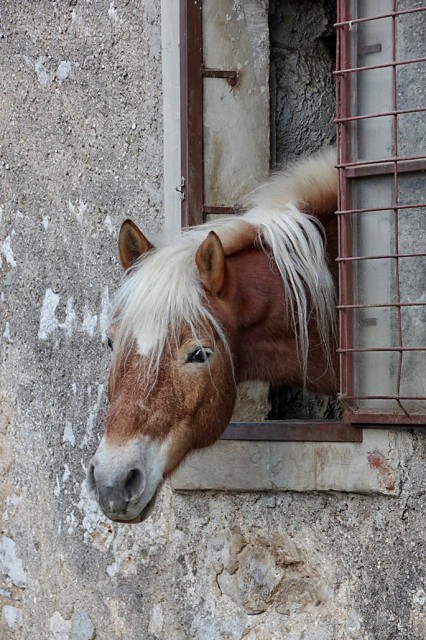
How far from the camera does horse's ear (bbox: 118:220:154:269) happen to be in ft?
10.8

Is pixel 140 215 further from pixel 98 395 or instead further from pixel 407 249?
pixel 407 249

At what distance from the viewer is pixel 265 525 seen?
3551 mm

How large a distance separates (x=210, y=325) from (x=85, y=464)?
1.18 meters

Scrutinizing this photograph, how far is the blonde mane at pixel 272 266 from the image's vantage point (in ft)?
10.1

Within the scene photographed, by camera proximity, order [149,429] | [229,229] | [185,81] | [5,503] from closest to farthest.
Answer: [149,429] → [229,229] → [185,81] → [5,503]

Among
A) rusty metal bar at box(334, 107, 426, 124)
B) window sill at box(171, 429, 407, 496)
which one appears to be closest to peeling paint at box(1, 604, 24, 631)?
window sill at box(171, 429, 407, 496)

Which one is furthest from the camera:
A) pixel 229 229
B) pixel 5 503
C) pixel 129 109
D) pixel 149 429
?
pixel 5 503

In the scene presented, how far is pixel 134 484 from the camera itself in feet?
9.48

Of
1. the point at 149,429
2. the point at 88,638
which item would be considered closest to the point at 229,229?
the point at 149,429

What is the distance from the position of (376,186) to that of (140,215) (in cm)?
101

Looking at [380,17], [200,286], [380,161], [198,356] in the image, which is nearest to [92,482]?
[198,356]

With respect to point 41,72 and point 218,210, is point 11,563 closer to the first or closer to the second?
point 218,210

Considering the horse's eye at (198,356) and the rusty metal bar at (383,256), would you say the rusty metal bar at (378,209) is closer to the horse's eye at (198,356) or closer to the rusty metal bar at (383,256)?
the rusty metal bar at (383,256)

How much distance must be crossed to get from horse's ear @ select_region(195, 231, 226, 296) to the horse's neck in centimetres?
8
